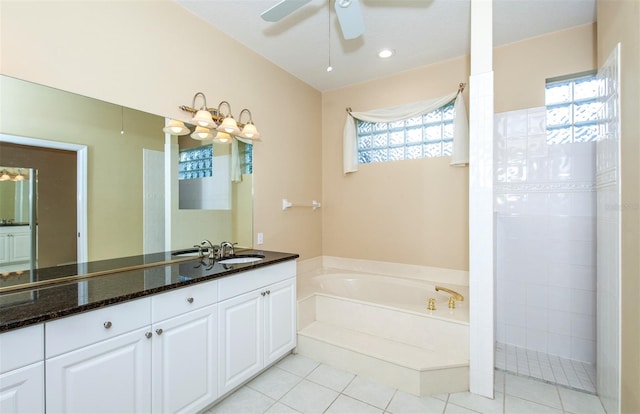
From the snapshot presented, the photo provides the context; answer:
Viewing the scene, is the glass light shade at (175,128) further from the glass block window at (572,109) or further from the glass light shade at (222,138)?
the glass block window at (572,109)

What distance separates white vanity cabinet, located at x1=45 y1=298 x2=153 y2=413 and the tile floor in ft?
2.03

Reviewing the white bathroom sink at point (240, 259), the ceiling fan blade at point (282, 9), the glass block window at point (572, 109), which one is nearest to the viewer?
the ceiling fan blade at point (282, 9)

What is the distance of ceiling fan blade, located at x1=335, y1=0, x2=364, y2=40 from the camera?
5.03 feet

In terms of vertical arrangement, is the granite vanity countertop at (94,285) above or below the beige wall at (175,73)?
below

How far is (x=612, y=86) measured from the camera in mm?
→ 1641

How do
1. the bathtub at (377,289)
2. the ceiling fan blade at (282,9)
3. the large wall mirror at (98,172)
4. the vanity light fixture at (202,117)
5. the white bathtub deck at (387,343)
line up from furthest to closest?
1. the bathtub at (377,289)
2. the vanity light fixture at (202,117)
3. the white bathtub deck at (387,343)
4. the ceiling fan blade at (282,9)
5. the large wall mirror at (98,172)

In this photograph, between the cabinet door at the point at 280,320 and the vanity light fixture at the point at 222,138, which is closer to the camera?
the cabinet door at the point at 280,320

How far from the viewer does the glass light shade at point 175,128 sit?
2.04m

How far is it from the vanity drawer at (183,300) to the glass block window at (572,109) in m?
2.90

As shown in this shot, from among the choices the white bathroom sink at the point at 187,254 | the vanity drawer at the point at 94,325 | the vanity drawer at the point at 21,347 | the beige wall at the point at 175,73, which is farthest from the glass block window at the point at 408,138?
the vanity drawer at the point at 21,347

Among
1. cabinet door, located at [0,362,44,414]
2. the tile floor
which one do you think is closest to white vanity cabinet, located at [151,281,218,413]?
the tile floor

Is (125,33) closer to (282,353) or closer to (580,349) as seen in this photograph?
(282,353)

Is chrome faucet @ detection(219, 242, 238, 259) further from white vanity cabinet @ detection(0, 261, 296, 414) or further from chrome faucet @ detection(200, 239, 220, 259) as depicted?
white vanity cabinet @ detection(0, 261, 296, 414)

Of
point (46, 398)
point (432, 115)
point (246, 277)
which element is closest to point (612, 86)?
point (432, 115)
